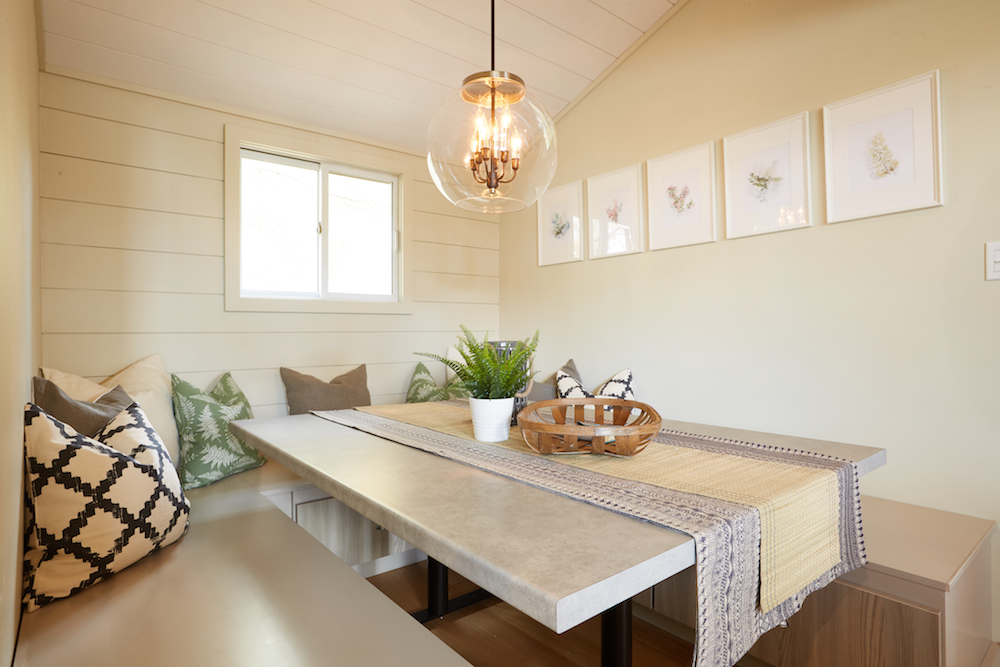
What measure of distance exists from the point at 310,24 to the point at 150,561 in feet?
7.19

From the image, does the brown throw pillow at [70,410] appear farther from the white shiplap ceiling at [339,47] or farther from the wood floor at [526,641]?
the white shiplap ceiling at [339,47]

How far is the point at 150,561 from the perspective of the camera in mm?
1264

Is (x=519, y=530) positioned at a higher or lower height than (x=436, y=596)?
higher

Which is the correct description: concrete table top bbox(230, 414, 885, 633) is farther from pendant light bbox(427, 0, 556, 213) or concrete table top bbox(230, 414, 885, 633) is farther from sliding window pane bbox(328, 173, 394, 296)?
sliding window pane bbox(328, 173, 394, 296)

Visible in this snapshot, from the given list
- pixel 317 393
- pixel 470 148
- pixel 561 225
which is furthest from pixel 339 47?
pixel 317 393

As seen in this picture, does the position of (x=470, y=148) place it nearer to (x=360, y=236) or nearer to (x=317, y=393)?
(x=317, y=393)

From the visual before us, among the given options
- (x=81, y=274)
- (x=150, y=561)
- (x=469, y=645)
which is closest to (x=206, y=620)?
(x=150, y=561)

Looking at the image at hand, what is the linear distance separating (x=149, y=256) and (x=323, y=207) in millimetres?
954

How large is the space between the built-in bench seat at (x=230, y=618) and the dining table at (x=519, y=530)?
0.24 meters

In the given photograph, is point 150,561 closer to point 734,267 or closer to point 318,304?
point 318,304

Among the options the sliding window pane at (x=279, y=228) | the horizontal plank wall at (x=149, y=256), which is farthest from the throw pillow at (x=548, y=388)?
the sliding window pane at (x=279, y=228)

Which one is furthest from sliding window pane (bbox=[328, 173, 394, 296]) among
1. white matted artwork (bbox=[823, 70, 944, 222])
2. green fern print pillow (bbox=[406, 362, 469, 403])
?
white matted artwork (bbox=[823, 70, 944, 222])

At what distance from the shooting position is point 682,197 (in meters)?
2.62

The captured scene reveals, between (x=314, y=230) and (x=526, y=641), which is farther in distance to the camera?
(x=314, y=230)
